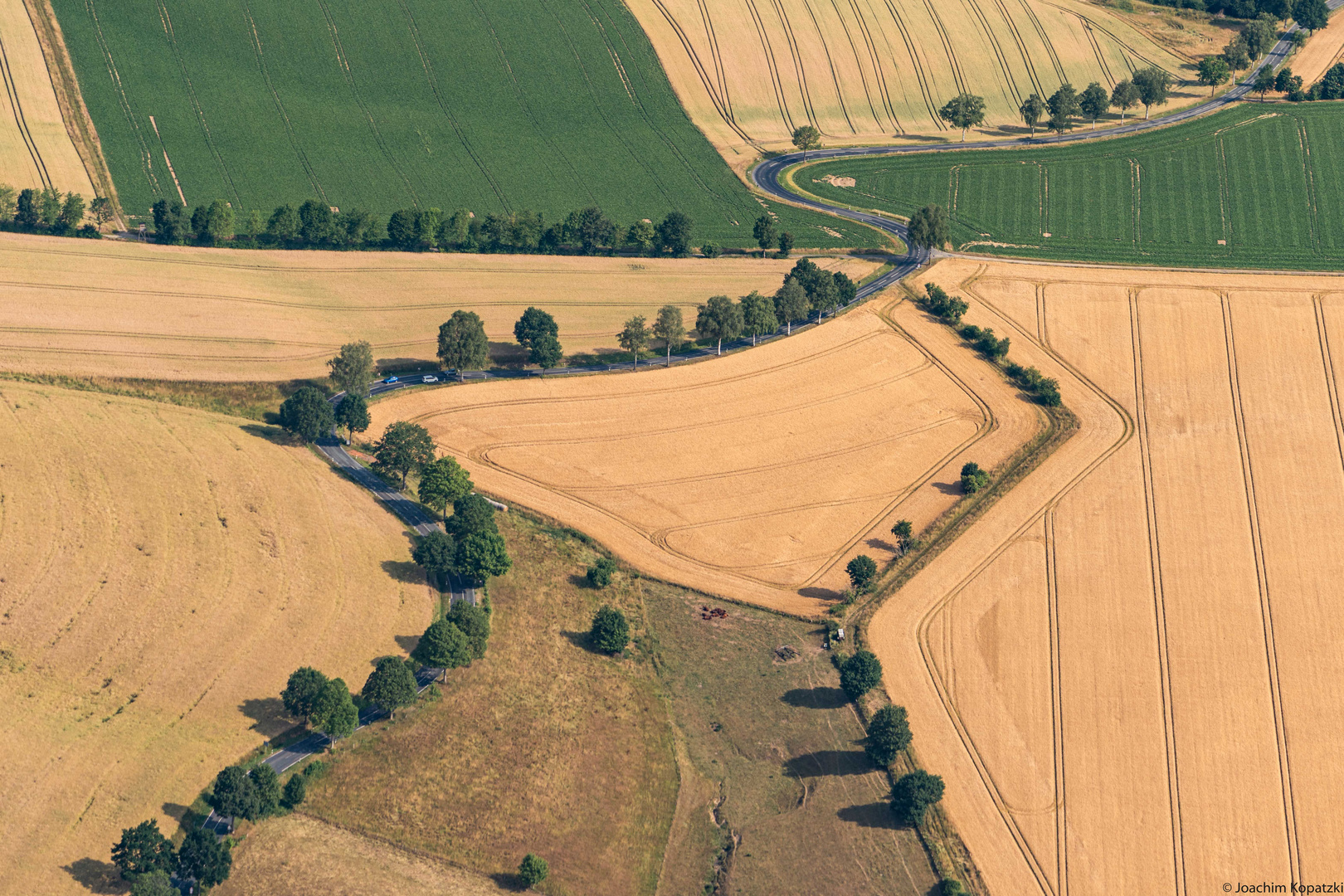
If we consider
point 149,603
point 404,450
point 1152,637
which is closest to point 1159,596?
point 1152,637

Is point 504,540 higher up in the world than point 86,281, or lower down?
lower down

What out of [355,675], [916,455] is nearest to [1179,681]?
[916,455]

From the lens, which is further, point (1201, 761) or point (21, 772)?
point (1201, 761)

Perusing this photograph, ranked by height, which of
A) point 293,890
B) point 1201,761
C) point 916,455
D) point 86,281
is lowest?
point 293,890

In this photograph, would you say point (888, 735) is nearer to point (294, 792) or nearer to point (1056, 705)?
point (1056, 705)

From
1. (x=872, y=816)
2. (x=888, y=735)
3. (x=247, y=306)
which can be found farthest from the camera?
(x=247, y=306)

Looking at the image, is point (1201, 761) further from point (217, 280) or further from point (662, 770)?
point (217, 280)

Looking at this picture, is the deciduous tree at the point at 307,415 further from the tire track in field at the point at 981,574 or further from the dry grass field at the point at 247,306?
the tire track in field at the point at 981,574

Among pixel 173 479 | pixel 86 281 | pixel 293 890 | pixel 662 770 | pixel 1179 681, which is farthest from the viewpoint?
pixel 86 281
